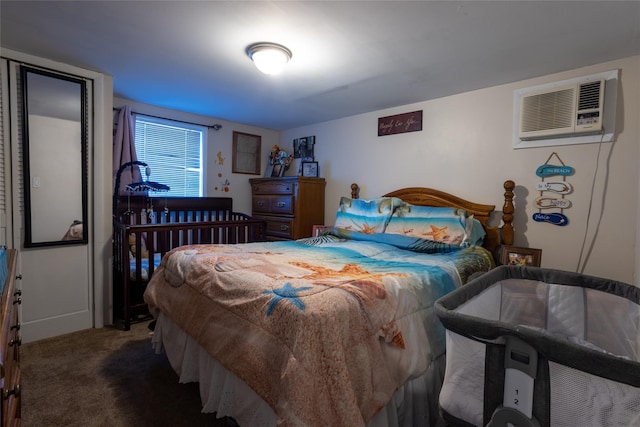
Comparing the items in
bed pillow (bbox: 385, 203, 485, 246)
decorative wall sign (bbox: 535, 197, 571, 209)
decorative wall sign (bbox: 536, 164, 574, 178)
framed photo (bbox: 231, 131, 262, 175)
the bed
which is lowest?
the bed

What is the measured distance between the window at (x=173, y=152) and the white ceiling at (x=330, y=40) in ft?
2.41

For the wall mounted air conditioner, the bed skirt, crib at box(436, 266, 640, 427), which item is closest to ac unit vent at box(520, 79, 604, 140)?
the wall mounted air conditioner

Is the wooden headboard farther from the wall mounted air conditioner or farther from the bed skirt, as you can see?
the bed skirt

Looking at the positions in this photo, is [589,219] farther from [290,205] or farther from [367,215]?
[290,205]

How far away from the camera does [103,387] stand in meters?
1.83

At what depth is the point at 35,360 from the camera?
2109 mm

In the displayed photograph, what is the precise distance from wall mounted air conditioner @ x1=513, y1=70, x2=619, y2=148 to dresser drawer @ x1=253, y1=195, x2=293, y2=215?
242 centimetres

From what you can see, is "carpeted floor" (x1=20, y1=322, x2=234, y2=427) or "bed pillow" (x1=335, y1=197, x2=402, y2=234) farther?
"bed pillow" (x1=335, y1=197, x2=402, y2=234)

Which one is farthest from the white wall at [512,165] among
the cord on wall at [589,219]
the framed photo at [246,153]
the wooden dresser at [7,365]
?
the wooden dresser at [7,365]

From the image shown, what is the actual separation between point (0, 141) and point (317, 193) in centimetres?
288

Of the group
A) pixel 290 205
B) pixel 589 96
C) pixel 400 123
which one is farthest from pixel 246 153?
pixel 589 96

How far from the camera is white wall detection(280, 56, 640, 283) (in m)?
2.08

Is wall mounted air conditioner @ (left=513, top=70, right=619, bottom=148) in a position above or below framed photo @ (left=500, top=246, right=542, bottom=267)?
above

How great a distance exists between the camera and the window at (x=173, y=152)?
11.5 ft
